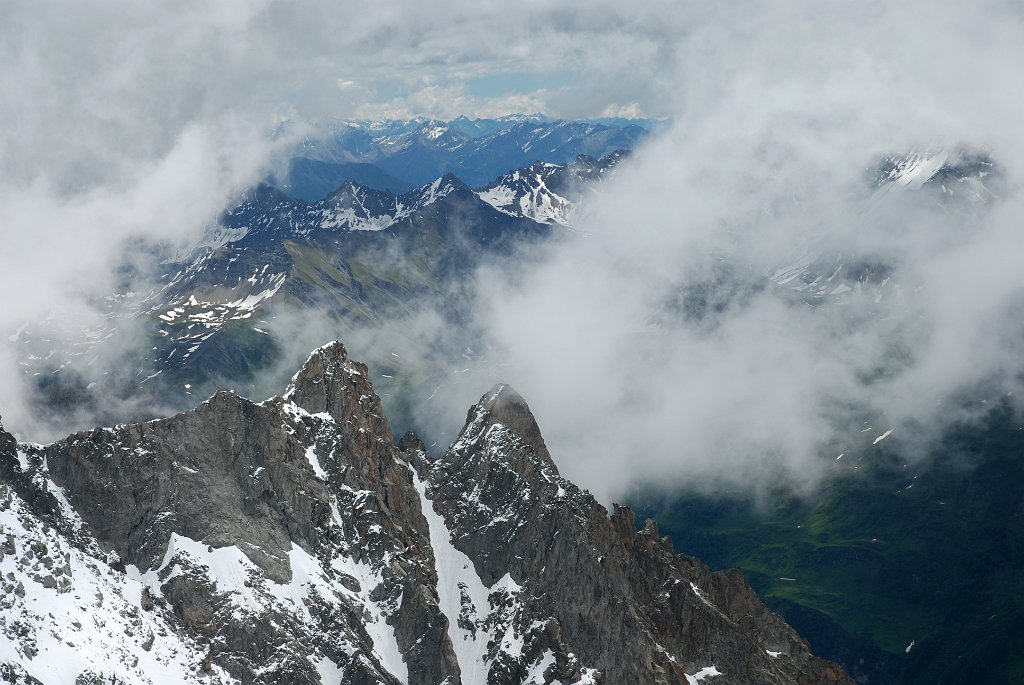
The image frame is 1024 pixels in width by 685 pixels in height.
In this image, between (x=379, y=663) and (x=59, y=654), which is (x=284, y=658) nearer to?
(x=379, y=663)

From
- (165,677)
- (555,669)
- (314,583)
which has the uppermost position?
(165,677)

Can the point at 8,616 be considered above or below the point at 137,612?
above

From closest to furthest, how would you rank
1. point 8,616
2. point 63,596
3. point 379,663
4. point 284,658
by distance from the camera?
point 8,616, point 63,596, point 284,658, point 379,663

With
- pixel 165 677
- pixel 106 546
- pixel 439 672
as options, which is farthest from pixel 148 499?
pixel 439 672

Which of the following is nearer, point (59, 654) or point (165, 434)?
point (59, 654)

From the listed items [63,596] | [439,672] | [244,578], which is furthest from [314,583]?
[63,596]

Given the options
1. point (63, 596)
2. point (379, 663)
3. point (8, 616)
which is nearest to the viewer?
point (8, 616)

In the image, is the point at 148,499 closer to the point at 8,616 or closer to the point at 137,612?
the point at 137,612

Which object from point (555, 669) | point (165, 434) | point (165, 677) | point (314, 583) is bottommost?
point (555, 669)

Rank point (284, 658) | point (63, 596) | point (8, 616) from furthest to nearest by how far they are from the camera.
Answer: point (284, 658) → point (63, 596) → point (8, 616)
